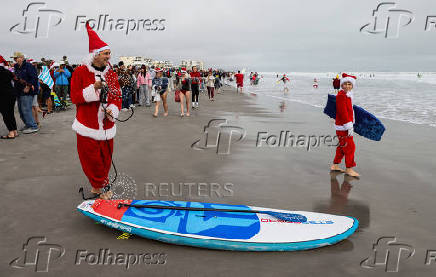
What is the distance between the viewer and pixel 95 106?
12.8ft

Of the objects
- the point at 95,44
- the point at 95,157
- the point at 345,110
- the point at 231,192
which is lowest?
the point at 231,192

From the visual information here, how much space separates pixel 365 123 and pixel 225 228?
421 centimetres

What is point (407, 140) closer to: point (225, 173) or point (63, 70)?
point (225, 173)

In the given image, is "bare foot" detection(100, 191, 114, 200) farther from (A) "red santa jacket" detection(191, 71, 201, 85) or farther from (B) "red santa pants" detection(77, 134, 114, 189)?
(A) "red santa jacket" detection(191, 71, 201, 85)

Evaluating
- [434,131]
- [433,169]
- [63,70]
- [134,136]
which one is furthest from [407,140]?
[63,70]

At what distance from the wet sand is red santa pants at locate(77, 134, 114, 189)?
525 mm

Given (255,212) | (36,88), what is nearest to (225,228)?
(255,212)

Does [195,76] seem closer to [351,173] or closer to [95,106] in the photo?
[351,173]

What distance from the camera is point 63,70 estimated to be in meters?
12.9

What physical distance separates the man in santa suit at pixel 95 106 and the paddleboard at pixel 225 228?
75cm

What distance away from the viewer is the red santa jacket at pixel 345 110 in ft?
17.7

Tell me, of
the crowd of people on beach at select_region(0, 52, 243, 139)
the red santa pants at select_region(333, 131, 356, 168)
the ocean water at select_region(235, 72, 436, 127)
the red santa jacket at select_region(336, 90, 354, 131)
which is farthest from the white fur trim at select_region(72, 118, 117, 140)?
the ocean water at select_region(235, 72, 436, 127)

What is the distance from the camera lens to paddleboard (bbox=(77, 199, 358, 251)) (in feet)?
9.96

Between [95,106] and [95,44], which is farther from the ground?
[95,44]
